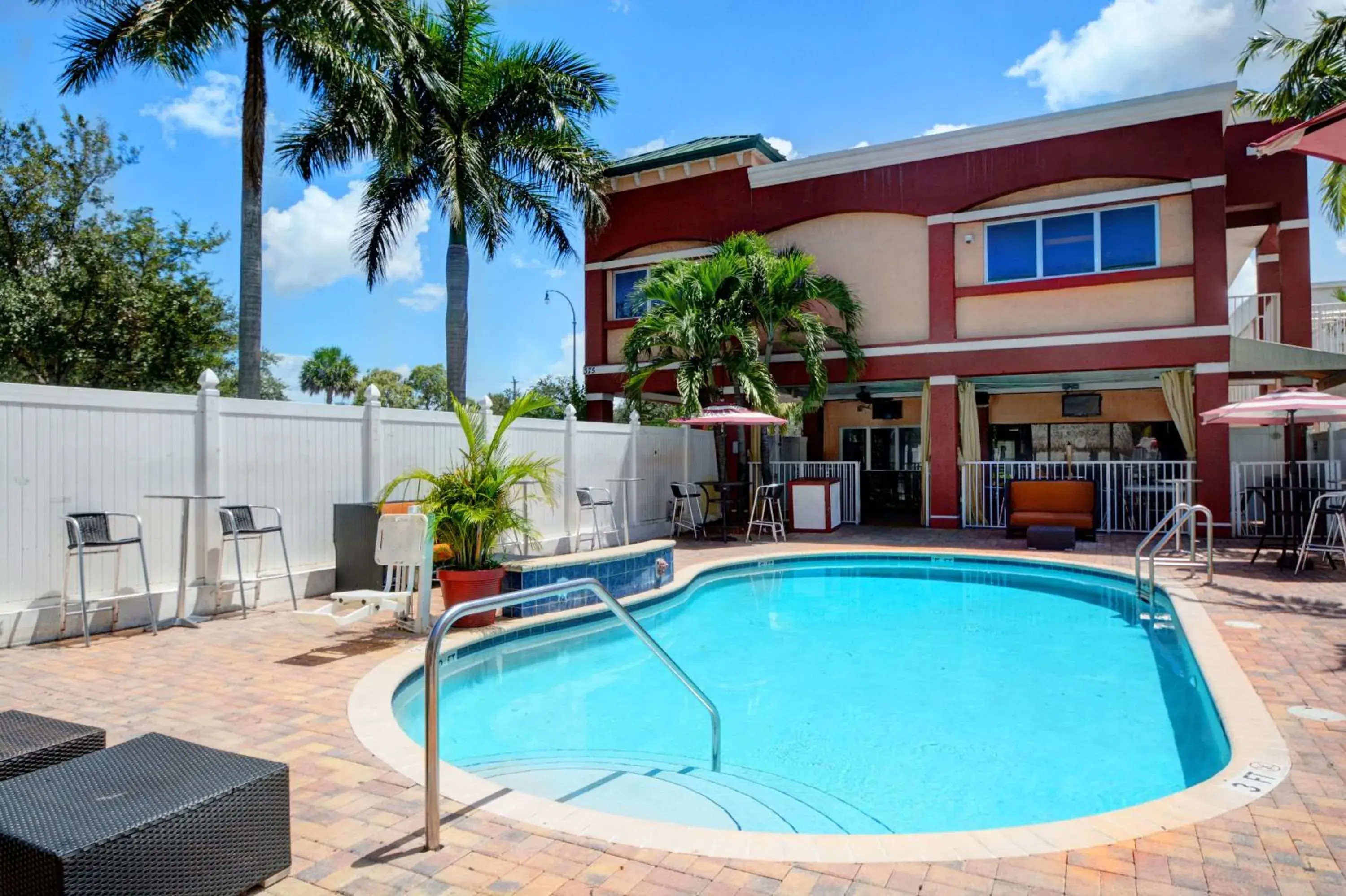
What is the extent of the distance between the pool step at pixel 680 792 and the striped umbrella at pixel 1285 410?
9231mm

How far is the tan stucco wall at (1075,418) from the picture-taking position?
63.4ft

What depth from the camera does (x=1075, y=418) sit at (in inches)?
786

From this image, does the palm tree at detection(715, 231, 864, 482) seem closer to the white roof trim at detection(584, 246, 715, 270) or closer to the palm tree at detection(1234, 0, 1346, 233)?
the white roof trim at detection(584, 246, 715, 270)

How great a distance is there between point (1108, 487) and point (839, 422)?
782 cm

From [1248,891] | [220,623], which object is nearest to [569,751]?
[1248,891]

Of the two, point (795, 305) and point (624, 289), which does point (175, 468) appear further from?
point (624, 289)

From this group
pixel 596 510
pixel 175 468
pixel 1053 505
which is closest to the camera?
pixel 175 468

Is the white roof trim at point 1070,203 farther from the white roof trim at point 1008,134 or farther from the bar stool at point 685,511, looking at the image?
the bar stool at point 685,511

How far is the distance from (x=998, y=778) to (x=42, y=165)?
77.6ft

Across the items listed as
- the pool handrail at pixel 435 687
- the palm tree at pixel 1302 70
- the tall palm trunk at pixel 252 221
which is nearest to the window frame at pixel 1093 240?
the palm tree at pixel 1302 70

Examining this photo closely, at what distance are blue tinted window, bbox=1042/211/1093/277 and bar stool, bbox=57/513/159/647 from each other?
1480cm

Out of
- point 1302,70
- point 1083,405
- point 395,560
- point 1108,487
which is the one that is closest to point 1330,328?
point 1083,405

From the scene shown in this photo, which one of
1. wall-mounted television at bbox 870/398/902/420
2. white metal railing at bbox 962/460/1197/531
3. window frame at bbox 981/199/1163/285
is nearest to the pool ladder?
white metal railing at bbox 962/460/1197/531

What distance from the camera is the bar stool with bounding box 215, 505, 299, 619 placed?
23.9ft
